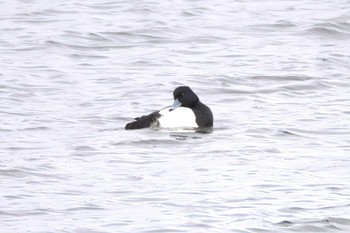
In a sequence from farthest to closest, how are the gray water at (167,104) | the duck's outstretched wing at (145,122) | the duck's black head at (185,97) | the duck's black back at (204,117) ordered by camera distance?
the duck's black head at (185,97)
the duck's black back at (204,117)
the duck's outstretched wing at (145,122)
the gray water at (167,104)

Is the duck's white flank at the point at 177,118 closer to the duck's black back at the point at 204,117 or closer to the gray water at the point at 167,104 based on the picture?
the duck's black back at the point at 204,117

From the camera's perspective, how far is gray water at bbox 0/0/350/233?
9.41m

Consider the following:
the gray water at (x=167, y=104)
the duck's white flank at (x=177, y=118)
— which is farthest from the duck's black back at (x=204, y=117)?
the gray water at (x=167, y=104)

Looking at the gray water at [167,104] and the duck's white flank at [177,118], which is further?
the duck's white flank at [177,118]

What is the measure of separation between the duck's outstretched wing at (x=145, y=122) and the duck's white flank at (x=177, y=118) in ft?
0.18

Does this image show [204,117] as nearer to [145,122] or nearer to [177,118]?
[177,118]

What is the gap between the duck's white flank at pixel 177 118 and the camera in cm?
1374

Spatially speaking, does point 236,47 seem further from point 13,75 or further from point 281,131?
point 281,131

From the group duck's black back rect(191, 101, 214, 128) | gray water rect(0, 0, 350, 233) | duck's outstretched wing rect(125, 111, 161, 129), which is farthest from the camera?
duck's black back rect(191, 101, 214, 128)

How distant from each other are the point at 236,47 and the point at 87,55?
92.1 inches

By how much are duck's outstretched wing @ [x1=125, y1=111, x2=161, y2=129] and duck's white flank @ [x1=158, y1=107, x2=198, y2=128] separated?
55mm

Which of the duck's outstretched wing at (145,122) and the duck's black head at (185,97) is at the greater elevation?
the duck's black head at (185,97)

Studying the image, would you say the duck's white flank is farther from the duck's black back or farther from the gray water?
the gray water

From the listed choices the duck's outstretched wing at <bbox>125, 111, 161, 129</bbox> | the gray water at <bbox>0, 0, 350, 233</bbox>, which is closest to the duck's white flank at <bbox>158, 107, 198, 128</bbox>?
the duck's outstretched wing at <bbox>125, 111, 161, 129</bbox>
